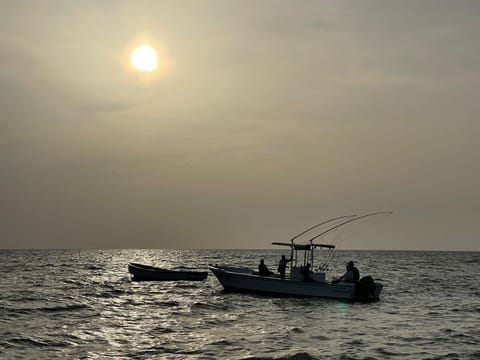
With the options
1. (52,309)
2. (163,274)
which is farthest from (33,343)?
(163,274)

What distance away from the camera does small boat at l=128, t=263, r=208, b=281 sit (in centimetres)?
5162

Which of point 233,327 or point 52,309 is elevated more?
point 233,327

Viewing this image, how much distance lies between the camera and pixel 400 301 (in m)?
35.7

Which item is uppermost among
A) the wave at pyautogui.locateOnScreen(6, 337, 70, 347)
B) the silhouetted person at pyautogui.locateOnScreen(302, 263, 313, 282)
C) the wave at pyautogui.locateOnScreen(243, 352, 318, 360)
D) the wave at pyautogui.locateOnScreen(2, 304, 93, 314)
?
the silhouetted person at pyautogui.locateOnScreen(302, 263, 313, 282)

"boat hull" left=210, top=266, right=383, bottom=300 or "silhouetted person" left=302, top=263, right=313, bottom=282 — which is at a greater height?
"silhouetted person" left=302, top=263, right=313, bottom=282

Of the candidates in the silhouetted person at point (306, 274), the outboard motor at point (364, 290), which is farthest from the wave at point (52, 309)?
the outboard motor at point (364, 290)

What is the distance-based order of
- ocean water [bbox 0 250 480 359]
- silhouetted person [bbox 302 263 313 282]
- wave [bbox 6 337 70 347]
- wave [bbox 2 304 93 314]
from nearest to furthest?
ocean water [bbox 0 250 480 359] < wave [bbox 6 337 70 347] < wave [bbox 2 304 93 314] < silhouetted person [bbox 302 263 313 282]

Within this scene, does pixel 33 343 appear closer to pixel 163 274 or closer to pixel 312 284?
pixel 312 284

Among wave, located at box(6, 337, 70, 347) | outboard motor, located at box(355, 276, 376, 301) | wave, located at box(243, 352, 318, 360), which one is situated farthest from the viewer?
outboard motor, located at box(355, 276, 376, 301)

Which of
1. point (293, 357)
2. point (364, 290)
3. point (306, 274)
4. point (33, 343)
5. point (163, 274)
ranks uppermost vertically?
point (306, 274)

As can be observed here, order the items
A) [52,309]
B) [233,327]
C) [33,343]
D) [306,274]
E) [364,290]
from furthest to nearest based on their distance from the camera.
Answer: [306,274], [364,290], [52,309], [233,327], [33,343]

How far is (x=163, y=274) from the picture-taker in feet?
172

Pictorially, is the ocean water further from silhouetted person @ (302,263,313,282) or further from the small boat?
the small boat

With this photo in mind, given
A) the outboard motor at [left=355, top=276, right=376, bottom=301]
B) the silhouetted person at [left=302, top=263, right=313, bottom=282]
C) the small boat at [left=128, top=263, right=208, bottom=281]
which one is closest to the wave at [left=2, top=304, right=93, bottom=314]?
the silhouetted person at [left=302, top=263, right=313, bottom=282]
